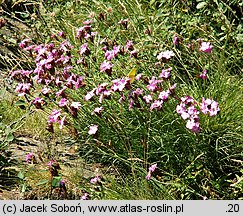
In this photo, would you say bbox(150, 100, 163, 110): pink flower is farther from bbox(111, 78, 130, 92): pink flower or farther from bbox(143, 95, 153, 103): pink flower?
bbox(111, 78, 130, 92): pink flower

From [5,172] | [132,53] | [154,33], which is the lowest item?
[5,172]

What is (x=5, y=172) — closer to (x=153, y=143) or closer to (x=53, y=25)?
(x=153, y=143)

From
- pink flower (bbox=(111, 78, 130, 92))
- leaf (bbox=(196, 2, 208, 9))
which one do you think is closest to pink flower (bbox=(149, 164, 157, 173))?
pink flower (bbox=(111, 78, 130, 92))

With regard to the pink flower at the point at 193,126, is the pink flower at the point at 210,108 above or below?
above

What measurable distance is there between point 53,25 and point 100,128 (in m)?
1.89

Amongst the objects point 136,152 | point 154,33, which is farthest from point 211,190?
point 154,33

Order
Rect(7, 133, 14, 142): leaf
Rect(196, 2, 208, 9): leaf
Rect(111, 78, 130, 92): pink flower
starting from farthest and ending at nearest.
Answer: Rect(196, 2, 208, 9): leaf → Rect(7, 133, 14, 142): leaf → Rect(111, 78, 130, 92): pink flower

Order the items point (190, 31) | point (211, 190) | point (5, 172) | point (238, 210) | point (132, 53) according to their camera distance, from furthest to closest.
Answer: point (190, 31) → point (5, 172) → point (132, 53) → point (211, 190) → point (238, 210)

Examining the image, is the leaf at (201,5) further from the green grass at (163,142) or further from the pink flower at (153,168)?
the pink flower at (153,168)

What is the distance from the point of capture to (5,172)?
12.3 ft

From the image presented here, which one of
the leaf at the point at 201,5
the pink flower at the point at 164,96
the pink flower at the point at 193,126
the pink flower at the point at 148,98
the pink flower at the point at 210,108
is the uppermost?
the leaf at the point at 201,5

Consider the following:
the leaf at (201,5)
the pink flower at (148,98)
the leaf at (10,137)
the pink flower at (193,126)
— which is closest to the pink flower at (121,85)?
the pink flower at (148,98)

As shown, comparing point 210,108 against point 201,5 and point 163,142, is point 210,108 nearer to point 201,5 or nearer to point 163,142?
point 163,142

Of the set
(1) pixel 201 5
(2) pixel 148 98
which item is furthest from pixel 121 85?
(1) pixel 201 5
